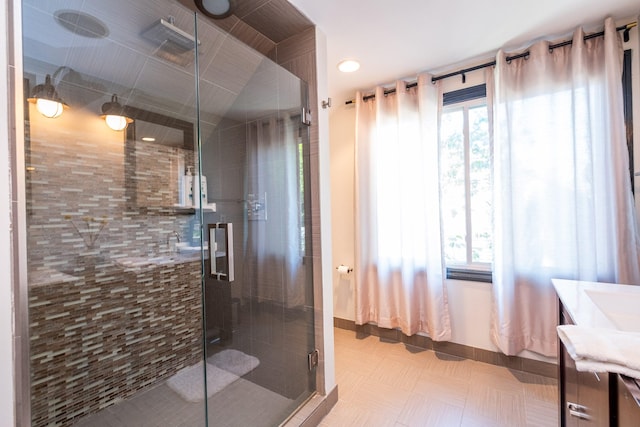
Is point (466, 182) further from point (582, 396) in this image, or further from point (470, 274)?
point (582, 396)

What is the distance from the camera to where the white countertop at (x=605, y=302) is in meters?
1.00

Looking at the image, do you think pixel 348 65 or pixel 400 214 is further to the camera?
pixel 400 214

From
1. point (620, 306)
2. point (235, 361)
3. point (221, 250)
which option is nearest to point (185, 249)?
point (221, 250)

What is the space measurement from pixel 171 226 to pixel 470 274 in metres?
2.41

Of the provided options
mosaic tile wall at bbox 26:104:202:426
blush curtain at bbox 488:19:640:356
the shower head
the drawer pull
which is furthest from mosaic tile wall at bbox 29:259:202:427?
blush curtain at bbox 488:19:640:356

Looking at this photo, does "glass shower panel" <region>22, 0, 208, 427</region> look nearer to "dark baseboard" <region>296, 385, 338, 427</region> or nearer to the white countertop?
"dark baseboard" <region>296, 385, 338, 427</region>

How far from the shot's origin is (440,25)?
174 centimetres

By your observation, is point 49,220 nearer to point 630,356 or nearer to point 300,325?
point 300,325

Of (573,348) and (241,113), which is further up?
(241,113)

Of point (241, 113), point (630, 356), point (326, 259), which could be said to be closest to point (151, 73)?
point (241, 113)

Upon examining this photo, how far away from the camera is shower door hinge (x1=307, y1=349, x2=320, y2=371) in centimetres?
173

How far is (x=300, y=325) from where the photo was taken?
5.76 ft

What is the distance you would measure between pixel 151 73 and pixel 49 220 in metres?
0.99

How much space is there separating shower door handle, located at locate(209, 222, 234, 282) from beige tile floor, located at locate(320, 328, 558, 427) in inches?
43.2
